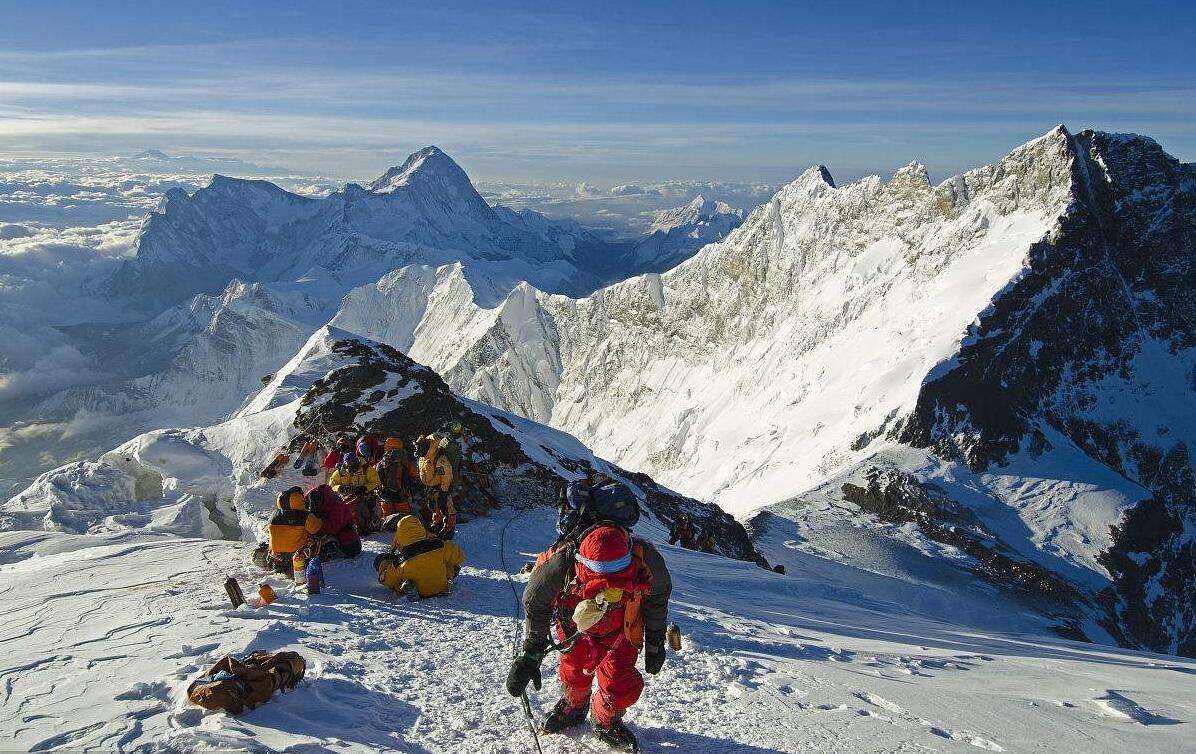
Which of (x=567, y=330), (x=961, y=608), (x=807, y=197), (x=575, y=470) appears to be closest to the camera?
(x=575, y=470)

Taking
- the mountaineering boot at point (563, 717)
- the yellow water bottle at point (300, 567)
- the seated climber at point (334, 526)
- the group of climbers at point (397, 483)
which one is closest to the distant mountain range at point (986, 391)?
the group of climbers at point (397, 483)

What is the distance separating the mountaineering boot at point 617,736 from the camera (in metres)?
6.27

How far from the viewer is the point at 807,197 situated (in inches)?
4875

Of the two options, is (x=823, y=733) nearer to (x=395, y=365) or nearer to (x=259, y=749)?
(x=259, y=749)

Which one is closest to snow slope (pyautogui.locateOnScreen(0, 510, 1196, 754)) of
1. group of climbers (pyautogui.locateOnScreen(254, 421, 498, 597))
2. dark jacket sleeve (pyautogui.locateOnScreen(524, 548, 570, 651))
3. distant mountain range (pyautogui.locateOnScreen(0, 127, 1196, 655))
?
group of climbers (pyautogui.locateOnScreen(254, 421, 498, 597))

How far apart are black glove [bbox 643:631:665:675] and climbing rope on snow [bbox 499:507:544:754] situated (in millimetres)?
1302

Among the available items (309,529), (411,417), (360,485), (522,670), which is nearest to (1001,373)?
(411,417)

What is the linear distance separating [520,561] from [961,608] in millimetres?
34588

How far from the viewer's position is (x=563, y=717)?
21.9 ft

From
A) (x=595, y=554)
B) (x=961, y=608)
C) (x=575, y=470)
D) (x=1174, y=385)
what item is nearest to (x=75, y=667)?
(x=595, y=554)

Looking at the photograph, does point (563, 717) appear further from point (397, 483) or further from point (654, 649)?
point (397, 483)

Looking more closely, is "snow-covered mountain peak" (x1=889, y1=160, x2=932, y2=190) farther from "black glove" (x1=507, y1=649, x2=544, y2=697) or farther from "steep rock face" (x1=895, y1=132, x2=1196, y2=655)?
"black glove" (x1=507, y1=649, x2=544, y2=697)

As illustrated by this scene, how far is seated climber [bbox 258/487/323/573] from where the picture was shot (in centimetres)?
1198

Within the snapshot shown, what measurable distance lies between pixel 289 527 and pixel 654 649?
8.38m
